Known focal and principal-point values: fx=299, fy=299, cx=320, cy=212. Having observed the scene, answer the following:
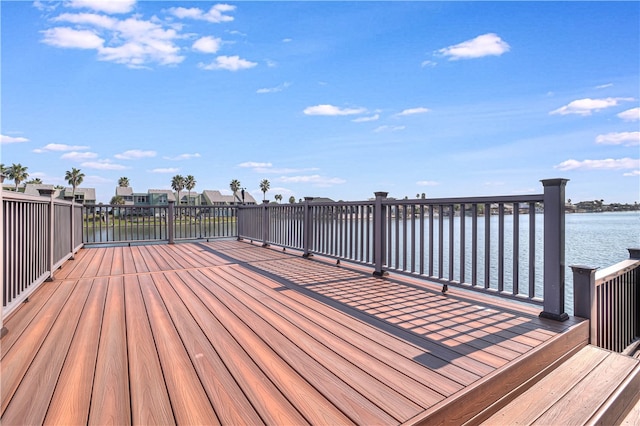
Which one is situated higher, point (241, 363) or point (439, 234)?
point (439, 234)

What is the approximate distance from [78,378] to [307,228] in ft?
12.1

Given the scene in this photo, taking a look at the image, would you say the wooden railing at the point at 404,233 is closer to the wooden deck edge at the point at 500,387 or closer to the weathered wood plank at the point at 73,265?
the weathered wood plank at the point at 73,265

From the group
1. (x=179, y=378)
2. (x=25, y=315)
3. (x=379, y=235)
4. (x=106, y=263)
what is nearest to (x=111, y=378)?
(x=179, y=378)

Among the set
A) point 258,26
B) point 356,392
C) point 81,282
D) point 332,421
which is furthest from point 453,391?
point 258,26

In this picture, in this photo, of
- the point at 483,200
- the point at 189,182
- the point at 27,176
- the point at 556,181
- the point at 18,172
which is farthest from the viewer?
the point at 189,182

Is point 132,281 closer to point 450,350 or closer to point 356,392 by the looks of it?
point 356,392

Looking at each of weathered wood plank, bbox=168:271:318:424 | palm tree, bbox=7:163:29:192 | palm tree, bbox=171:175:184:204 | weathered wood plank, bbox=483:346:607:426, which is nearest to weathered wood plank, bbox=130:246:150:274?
weathered wood plank, bbox=168:271:318:424

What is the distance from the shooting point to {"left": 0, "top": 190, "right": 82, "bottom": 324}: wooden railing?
7.07 feet

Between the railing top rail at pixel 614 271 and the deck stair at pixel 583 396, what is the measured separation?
60 cm

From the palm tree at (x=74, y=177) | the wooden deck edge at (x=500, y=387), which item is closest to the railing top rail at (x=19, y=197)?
the wooden deck edge at (x=500, y=387)

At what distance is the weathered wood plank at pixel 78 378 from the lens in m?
1.13

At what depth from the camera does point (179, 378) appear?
4.57ft

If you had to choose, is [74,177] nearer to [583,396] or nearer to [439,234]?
[439,234]

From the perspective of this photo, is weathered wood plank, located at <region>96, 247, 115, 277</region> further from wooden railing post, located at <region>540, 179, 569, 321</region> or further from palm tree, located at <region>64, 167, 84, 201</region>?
palm tree, located at <region>64, 167, 84, 201</region>
